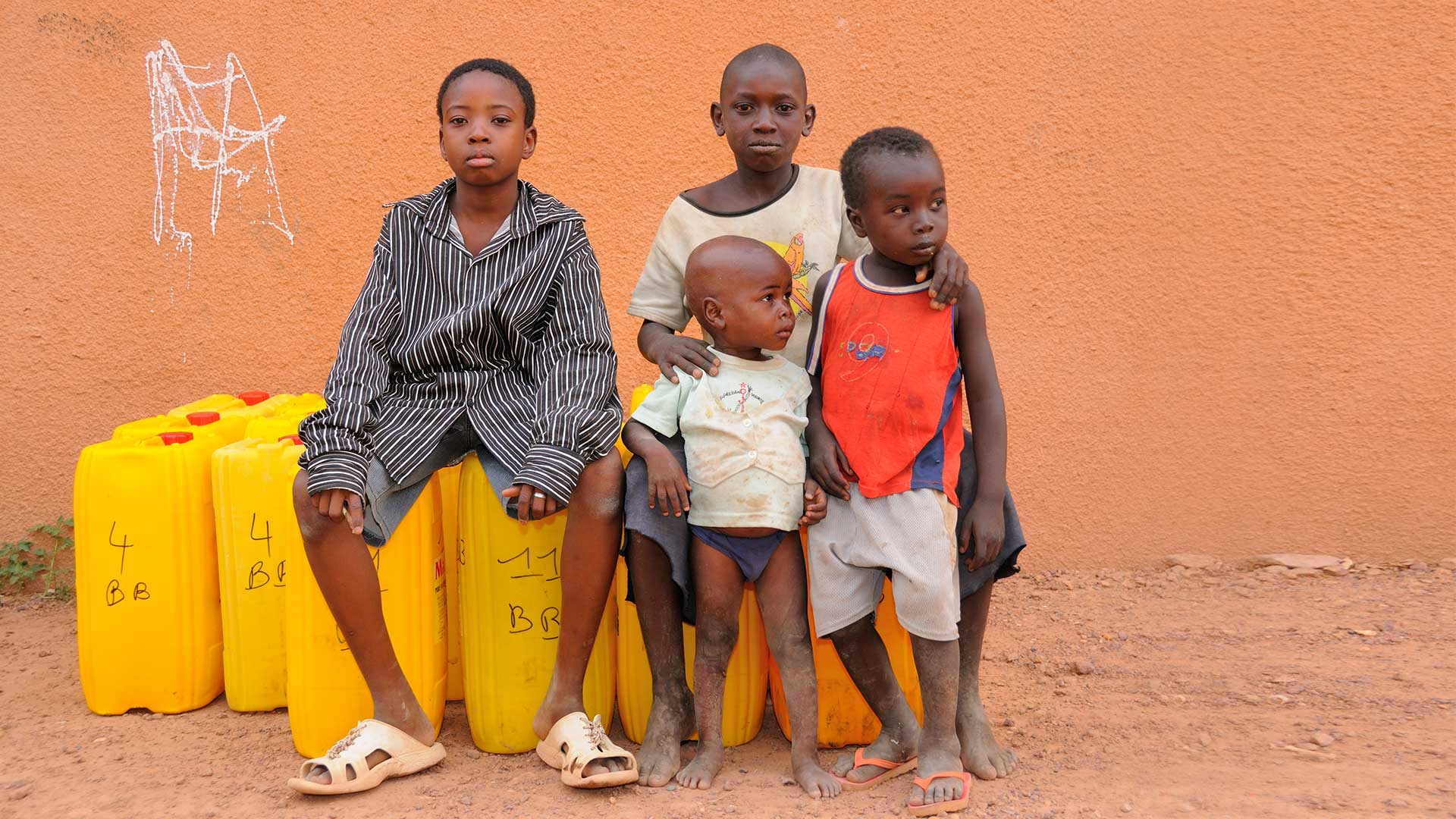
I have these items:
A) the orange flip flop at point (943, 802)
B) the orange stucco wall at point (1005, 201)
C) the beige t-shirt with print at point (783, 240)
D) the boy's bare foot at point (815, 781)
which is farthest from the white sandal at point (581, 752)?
the orange stucco wall at point (1005, 201)

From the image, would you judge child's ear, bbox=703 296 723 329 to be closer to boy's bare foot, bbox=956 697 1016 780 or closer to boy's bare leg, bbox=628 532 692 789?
boy's bare leg, bbox=628 532 692 789

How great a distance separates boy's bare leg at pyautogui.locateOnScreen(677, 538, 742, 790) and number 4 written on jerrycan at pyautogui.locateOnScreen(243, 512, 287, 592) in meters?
1.18

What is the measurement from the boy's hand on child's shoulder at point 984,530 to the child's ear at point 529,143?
1.42m

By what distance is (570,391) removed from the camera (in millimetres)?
2564

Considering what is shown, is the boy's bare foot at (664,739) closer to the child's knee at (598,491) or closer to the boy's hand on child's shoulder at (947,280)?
the child's knee at (598,491)

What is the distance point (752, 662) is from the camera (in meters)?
2.70

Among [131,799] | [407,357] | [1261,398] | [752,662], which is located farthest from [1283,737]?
[131,799]

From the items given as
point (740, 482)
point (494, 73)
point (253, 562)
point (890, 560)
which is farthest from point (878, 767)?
point (494, 73)

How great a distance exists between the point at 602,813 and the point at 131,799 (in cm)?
108

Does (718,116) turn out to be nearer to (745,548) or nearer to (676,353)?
(676,353)

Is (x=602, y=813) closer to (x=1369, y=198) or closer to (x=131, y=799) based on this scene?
(x=131, y=799)

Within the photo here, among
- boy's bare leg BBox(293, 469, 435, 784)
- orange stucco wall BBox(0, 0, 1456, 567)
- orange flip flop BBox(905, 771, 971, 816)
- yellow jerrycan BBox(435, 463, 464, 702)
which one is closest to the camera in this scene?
orange flip flop BBox(905, 771, 971, 816)

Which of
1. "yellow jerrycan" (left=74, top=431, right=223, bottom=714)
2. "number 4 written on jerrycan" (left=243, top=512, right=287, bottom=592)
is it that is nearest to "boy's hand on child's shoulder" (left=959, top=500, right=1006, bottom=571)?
"number 4 written on jerrycan" (left=243, top=512, right=287, bottom=592)

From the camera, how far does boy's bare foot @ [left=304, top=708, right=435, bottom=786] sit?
243cm
